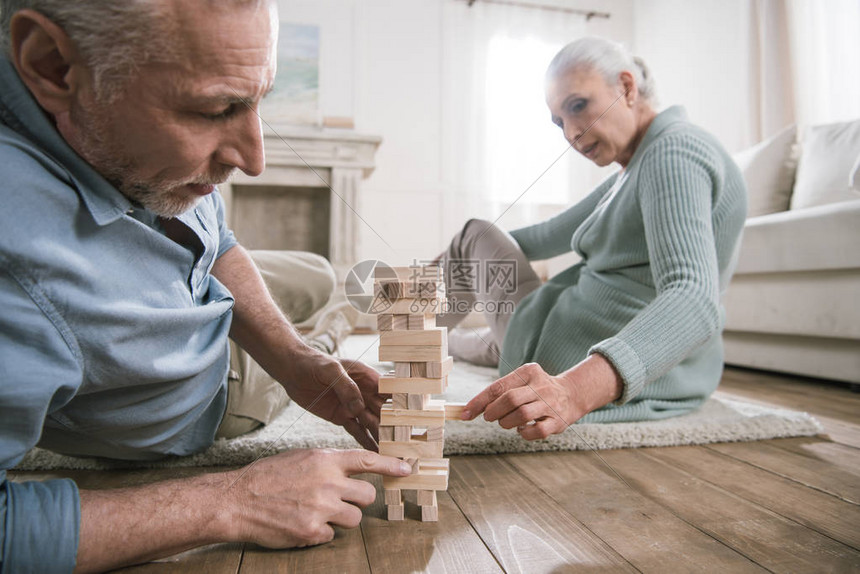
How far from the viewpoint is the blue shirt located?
1.45ft

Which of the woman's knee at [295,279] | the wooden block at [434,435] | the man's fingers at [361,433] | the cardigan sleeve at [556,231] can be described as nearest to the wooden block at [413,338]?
the wooden block at [434,435]

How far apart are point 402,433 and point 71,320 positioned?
0.34 m

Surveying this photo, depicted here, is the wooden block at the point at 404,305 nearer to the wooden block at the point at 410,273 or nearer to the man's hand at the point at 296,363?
the wooden block at the point at 410,273

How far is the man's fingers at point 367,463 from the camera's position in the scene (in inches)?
23.2

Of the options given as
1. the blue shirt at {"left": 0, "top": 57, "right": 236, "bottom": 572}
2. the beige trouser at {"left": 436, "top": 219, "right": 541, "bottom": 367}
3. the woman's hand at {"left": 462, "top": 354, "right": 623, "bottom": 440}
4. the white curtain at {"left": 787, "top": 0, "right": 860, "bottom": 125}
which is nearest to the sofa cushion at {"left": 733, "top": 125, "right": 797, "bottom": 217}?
the white curtain at {"left": 787, "top": 0, "right": 860, "bottom": 125}

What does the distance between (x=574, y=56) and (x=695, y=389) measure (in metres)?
0.70

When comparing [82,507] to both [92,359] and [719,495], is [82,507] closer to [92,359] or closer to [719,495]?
[92,359]

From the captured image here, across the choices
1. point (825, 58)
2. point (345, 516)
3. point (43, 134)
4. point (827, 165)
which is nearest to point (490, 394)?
point (345, 516)

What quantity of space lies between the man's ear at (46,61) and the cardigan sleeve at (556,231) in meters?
1.18

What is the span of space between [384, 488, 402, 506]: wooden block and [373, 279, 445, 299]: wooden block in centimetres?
22

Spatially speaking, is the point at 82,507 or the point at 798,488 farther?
the point at 798,488

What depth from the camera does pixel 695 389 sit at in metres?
1.14

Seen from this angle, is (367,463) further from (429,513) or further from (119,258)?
(119,258)

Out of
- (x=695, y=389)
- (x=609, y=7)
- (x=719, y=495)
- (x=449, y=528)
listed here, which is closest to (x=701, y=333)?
(x=719, y=495)
